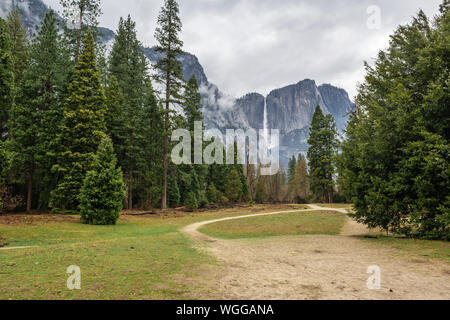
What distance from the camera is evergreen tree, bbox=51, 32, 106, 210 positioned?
790 inches

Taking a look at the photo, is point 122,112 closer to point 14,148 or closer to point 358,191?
point 14,148

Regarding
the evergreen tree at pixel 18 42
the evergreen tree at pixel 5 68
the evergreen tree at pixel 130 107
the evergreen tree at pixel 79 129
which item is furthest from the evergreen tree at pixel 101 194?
the evergreen tree at pixel 18 42

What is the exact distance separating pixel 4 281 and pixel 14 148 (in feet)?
72.0

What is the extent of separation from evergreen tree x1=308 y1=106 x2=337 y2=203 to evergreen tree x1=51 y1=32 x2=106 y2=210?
33248 mm

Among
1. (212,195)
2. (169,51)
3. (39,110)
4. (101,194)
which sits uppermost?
(169,51)

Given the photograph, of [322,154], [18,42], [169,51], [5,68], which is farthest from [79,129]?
[322,154]

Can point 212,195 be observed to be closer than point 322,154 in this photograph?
No

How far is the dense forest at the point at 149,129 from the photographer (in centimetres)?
1016

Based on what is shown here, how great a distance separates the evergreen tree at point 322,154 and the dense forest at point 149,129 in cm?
22

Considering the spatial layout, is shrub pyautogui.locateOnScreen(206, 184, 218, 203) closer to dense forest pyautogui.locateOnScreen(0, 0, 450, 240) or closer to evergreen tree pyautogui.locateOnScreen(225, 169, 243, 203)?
dense forest pyautogui.locateOnScreen(0, 0, 450, 240)

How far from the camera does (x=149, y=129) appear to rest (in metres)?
34.4

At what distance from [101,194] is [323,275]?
15.3 metres
